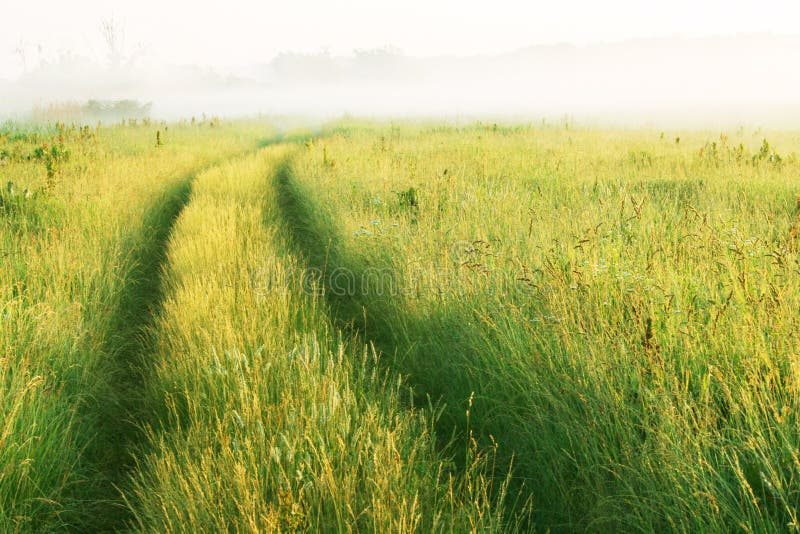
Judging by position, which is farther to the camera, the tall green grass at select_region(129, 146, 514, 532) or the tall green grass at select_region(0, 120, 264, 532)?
the tall green grass at select_region(0, 120, 264, 532)

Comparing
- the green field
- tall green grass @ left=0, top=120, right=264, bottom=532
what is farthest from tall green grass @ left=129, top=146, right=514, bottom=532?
tall green grass @ left=0, top=120, right=264, bottom=532

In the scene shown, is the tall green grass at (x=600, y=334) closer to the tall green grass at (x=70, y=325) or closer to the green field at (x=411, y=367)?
the green field at (x=411, y=367)

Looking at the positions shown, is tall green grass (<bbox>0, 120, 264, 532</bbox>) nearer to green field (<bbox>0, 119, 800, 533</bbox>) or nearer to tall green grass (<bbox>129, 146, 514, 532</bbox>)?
green field (<bbox>0, 119, 800, 533</bbox>)

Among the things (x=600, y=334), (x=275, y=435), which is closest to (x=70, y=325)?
(x=275, y=435)

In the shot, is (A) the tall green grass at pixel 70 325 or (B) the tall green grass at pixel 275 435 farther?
(A) the tall green grass at pixel 70 325

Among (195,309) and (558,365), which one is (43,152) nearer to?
(195,309)

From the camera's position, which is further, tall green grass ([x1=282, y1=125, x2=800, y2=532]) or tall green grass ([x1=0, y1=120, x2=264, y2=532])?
tall green grass ([x1=0, y1=120, x2=264, y2=532])

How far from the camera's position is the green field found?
69.7 inches

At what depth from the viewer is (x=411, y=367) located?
3.30 metres

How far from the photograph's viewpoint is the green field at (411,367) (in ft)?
5.81

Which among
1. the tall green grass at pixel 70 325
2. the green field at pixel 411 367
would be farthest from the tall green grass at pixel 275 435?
the tall green grass at pixel 70 325

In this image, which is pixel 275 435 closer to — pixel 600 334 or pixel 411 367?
pixel 411 367

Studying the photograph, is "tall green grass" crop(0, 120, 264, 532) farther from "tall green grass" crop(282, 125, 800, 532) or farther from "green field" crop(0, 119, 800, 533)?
"tall green grass" crop(282, 125, 800, 532)

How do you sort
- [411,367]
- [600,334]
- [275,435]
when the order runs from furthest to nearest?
[411,367] < [600,334] < [275,435]
